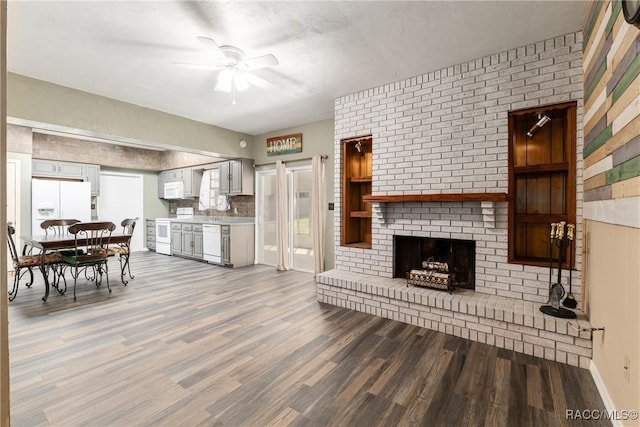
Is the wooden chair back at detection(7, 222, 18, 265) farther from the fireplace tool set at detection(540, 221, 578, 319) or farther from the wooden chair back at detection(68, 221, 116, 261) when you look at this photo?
the fireplace tool set at detection(540, 221, 578, 319)

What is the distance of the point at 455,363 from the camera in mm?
2273

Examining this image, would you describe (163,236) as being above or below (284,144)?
below

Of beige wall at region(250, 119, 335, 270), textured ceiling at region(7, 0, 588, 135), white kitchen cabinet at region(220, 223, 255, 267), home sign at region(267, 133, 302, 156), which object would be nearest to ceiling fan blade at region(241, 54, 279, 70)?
textured ceiling at region(7, 0, 588, 135)

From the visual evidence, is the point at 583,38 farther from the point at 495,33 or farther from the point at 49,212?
the point at 49,212

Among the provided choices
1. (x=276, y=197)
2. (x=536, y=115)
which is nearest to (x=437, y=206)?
(x=536, y=115)

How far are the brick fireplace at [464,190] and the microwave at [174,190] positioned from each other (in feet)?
18.3

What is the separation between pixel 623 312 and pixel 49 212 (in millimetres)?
8200

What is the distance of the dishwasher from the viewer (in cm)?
602

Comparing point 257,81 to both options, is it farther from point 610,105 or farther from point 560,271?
point 560,271

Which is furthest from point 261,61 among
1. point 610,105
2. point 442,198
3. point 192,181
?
point 192,181

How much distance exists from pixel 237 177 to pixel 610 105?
567 centimetres

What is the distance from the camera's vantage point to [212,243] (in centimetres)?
616

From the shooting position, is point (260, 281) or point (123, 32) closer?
point (123, 32)

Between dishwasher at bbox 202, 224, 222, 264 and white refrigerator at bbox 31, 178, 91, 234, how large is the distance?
2645mm
